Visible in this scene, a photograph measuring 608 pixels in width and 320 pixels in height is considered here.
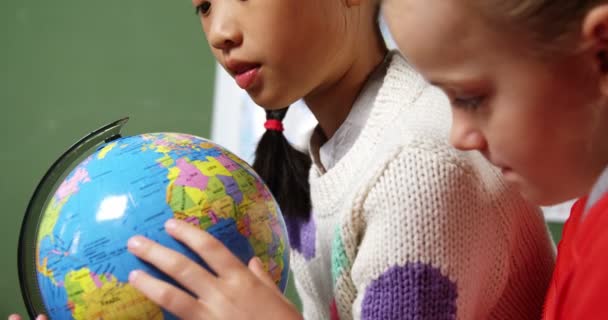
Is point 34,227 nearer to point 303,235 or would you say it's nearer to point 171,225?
point 171,225

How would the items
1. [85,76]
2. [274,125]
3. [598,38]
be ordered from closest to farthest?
[598,38]
[274,125]
[85,76]

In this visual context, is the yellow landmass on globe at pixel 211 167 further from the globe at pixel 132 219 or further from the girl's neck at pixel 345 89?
the girl's neck at pixel 345 89

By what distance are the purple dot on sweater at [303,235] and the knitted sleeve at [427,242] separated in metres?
0.27

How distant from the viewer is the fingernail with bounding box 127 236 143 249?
0.67 m

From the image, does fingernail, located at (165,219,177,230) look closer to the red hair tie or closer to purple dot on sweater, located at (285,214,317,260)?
purple dot on sweater, located at (285,214,317,260)

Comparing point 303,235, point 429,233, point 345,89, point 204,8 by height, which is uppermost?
point 204,8

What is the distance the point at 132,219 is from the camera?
68 cm

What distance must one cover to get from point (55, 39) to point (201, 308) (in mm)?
1667

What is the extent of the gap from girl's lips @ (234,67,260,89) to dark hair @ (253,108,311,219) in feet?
0.95

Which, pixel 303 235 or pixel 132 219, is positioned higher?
→ pixel 132 219

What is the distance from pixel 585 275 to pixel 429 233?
158mm

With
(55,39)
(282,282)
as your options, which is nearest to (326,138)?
(282,282)

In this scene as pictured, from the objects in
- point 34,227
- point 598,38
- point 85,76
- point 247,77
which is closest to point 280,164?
point 247,77

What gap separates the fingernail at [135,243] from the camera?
67 centimetres
